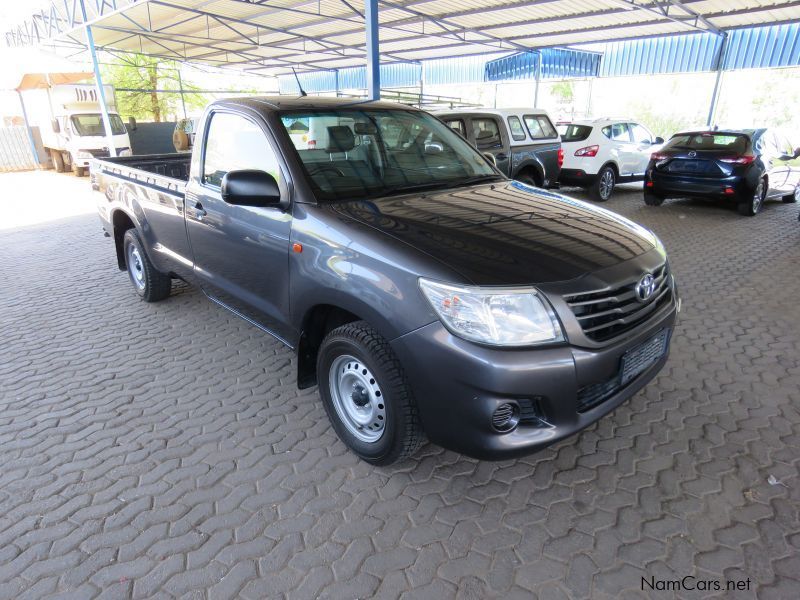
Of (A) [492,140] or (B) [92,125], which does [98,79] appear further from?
(A) [492,140]

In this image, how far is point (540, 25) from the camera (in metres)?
14.8

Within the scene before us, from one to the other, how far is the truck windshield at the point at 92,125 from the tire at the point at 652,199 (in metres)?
16.0

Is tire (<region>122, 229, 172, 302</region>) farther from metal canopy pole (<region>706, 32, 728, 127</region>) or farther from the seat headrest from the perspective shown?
metal canopy pole (<region>706, 32, 728, 127</region>)

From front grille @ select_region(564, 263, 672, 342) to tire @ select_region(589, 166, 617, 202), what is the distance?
9.12 meters

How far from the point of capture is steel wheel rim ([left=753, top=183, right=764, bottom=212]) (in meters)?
9.05

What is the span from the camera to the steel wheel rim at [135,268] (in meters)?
5.10

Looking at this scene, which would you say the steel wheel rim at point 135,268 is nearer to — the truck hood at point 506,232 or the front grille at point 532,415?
the truck hood at point 506,232

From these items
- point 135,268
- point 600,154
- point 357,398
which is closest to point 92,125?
point 135,268

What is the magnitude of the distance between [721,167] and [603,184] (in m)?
2.46

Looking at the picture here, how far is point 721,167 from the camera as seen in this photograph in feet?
28.7

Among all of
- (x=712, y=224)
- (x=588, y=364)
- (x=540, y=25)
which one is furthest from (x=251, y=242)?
(x=540, y=25)

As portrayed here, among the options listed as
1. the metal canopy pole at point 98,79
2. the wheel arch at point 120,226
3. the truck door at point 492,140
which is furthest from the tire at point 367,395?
the metal canopy pole at point 98,79

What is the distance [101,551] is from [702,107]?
114ft

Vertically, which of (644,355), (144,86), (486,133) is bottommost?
(644,355)
